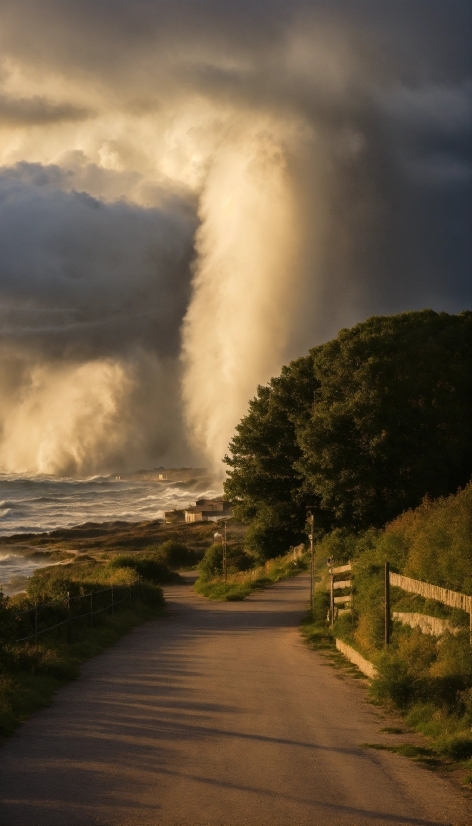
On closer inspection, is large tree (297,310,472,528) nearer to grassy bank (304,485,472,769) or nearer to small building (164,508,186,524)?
grassy bank (304,485,472,769)

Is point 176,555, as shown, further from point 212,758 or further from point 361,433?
point 212,758

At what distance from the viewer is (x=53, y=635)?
22484mm

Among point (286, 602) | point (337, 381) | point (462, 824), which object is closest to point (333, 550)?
point (337, 381)

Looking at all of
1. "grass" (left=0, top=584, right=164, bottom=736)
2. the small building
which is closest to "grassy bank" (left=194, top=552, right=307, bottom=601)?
→ "grass" (left=0, top=584, right=164, bottom=736)

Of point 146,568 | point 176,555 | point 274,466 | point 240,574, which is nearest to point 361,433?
point 274,466

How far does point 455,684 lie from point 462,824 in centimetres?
461

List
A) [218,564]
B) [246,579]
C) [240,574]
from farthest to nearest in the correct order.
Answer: [218,564] → [240,574] → [246,579]

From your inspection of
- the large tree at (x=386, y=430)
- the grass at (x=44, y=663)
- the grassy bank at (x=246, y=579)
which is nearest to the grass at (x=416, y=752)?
the grass at (x=44, y=663)

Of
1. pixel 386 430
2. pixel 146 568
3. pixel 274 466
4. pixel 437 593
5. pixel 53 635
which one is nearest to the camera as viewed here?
pixel 437 593

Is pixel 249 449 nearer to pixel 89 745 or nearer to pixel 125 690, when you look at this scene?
pixel 125 690

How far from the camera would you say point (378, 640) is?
1744cm

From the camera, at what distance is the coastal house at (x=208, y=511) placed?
454ft

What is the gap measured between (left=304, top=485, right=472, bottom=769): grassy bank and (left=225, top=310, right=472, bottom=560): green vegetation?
8396mm

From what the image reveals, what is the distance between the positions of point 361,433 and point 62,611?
13.1 metres
